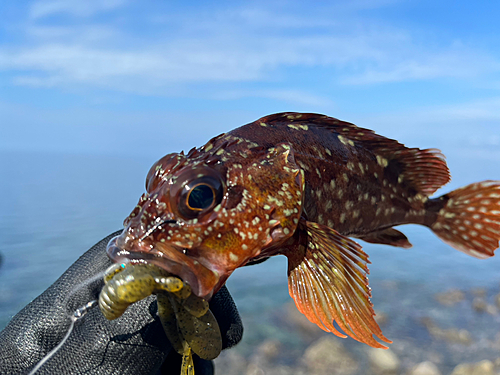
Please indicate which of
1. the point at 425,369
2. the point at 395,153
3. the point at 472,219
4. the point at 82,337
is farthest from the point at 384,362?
the point at 82,337

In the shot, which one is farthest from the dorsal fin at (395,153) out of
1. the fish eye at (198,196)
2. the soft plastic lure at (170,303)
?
the soft plastic lure at (170,303)

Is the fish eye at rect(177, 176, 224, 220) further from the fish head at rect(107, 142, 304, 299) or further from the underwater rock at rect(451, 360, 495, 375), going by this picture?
the underwater rock at rect(451, 360, 495, 375)

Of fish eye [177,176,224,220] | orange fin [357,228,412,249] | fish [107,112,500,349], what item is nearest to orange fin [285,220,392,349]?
fish [107,112,500,349]

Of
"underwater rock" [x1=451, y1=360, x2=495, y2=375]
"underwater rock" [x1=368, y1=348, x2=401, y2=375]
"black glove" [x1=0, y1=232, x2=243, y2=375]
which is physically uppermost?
"black glove" [x1=0, y1=232, x2=243, y2=375]

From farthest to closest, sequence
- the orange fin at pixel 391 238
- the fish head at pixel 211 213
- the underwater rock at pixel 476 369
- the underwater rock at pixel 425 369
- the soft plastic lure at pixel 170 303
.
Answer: the underwater rock at pixel 425 369, the underwater rock at pixel 476 369, the orange fin at pixel 391 238, the fish head at pixel 211 213, the soft plastic lure at pixel 170 303

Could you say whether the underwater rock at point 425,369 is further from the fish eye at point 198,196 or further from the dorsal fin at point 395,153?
the fish eye at point 198,196

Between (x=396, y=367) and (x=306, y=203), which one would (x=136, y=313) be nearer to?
(x=306, y=203)
